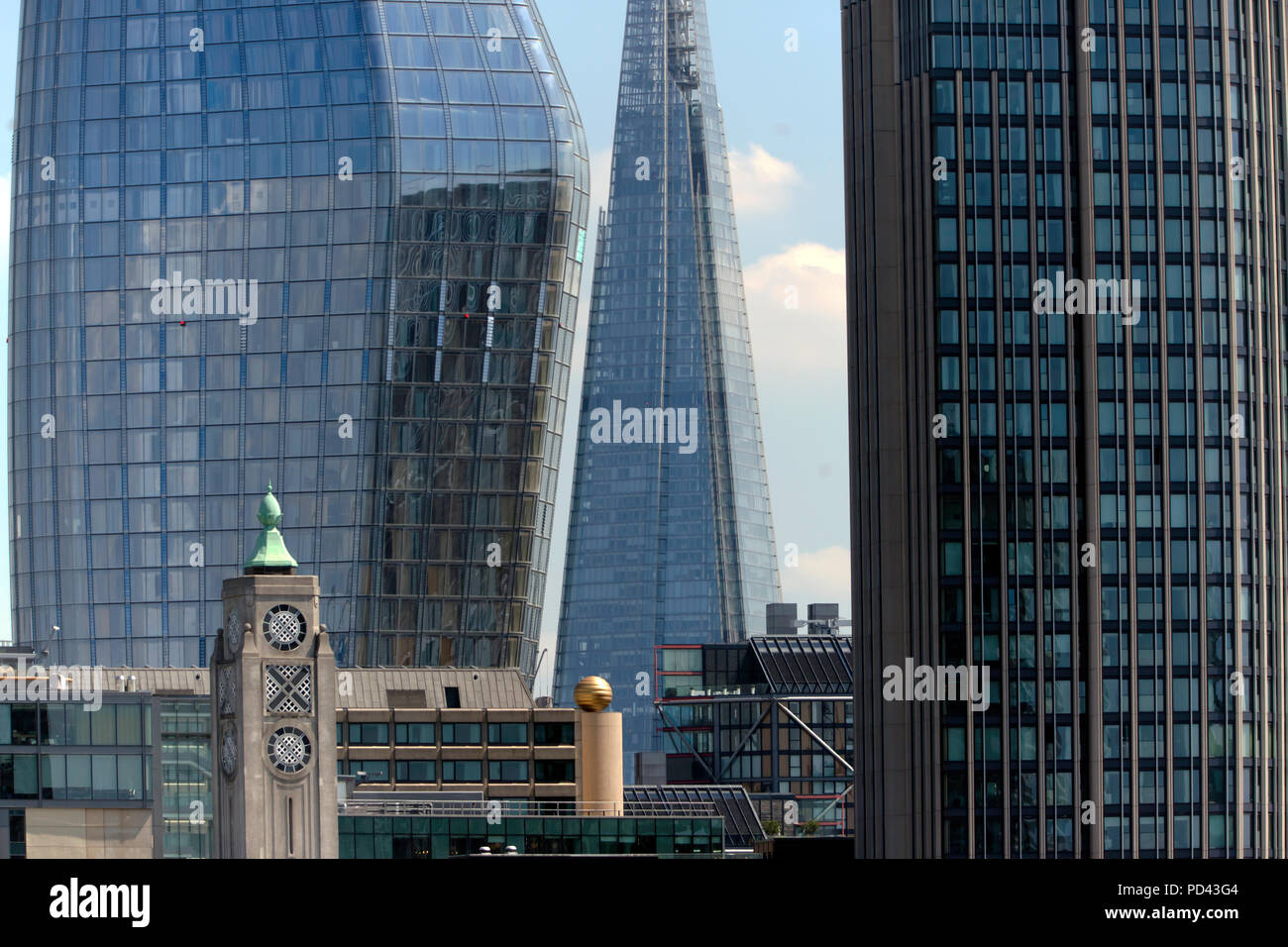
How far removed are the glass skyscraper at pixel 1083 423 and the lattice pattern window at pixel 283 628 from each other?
40.1 m

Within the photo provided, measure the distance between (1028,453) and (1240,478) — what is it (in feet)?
43.1

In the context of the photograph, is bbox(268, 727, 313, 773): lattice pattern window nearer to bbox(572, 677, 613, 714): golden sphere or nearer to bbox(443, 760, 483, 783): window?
bbox(572, 677, 613, 714): golden sphere

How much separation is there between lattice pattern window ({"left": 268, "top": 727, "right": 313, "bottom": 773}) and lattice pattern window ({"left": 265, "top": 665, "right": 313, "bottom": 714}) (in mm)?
1610

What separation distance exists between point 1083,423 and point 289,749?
182 ft

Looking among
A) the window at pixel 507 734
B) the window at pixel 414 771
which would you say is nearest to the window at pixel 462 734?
the window at pixel 507 734

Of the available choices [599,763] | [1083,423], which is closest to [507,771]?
[599,763]

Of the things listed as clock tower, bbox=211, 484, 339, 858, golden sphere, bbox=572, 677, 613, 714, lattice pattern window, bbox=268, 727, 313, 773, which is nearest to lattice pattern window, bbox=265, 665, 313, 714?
clock tower, bbox=211, 484, 339, 858

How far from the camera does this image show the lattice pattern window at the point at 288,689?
164 metres

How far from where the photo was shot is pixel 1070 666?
5714 inches

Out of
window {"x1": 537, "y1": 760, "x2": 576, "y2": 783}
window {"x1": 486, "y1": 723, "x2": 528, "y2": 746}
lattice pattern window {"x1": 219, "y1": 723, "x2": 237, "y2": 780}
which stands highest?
window {"x1": 486, "y1": 723, "x2": 528, "y2": 746}

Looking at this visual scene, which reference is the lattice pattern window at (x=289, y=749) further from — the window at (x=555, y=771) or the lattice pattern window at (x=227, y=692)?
the window at (x=555, y=771)

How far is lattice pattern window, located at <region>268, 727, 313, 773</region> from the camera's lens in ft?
527
